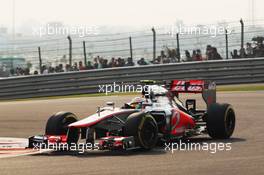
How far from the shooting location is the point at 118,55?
26875 mm

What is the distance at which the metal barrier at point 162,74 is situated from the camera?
1011 inches

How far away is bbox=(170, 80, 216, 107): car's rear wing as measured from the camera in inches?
514

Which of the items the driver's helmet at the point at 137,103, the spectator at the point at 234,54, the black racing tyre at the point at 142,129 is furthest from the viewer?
the spectator at the point at 234,54

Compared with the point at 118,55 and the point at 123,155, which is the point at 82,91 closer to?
the point at 118,55

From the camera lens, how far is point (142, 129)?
1068 centimetres

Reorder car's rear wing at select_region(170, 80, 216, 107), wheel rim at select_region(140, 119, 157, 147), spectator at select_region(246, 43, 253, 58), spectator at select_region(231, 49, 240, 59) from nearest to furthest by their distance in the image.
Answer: wheel rim at select_region(140, 119, 157, 147) → car's rear wing at select_region(170, 80, 216, 107) → spectator at select_region(246, 43, 253, 58) → spectator at select_region(231, 49, 240, 59)

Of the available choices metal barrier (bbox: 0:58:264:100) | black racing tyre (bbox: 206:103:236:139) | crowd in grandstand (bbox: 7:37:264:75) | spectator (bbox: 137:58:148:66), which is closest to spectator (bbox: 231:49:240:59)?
crowd in grandstand (bbox: 7:37:264:75)

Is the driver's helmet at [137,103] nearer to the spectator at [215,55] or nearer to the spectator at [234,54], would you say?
the spectator at [215,55]

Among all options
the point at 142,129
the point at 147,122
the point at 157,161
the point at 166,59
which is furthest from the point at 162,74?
the point at 157,161

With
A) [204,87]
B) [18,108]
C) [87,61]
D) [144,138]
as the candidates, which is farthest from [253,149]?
[87,61]

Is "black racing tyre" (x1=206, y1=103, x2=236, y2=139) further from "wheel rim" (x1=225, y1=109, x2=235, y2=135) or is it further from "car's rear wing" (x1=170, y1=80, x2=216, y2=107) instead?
"car's rear wing" (x1=170, y1=80, x2=216, y2=107)

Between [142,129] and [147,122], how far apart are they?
212mm

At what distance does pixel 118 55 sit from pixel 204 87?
541 inches

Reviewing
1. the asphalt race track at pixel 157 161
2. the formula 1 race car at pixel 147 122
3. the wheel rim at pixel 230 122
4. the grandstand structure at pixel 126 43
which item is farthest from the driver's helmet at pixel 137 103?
the grandstand structure at pixel 126 43
